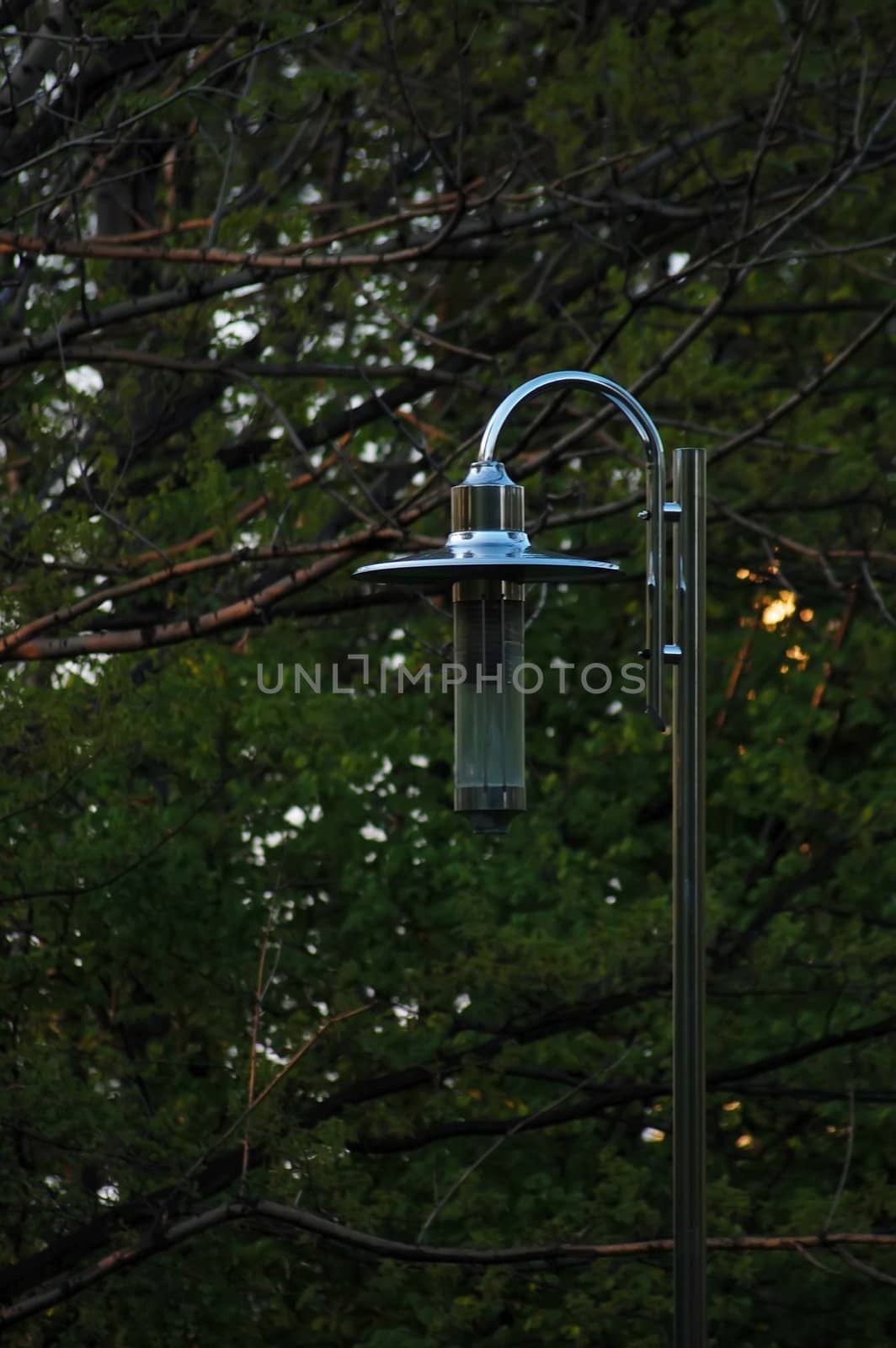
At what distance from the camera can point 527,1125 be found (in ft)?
25.5

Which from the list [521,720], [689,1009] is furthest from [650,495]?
[689,1009]

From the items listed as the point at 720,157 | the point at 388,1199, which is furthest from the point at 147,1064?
the point at 720,157

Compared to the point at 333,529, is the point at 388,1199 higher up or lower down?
lower down

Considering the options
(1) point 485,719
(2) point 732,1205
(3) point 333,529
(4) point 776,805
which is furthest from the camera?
(4) point 776,805

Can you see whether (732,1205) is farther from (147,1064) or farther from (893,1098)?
(147,1064)

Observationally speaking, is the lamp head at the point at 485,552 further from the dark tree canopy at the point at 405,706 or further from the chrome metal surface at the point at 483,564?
the dark tree canopy at the point at 405,706

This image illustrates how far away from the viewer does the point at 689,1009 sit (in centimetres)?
351

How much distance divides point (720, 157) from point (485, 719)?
697 cm

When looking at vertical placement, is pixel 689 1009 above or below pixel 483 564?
below

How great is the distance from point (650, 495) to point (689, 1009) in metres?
0.95

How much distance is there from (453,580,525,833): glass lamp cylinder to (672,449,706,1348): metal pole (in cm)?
29

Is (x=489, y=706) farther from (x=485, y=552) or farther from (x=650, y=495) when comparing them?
(x=650, y=495)

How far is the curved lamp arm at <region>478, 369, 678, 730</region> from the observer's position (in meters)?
3.48

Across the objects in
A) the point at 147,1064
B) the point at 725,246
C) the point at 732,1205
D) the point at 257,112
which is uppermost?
the point at 257,112
